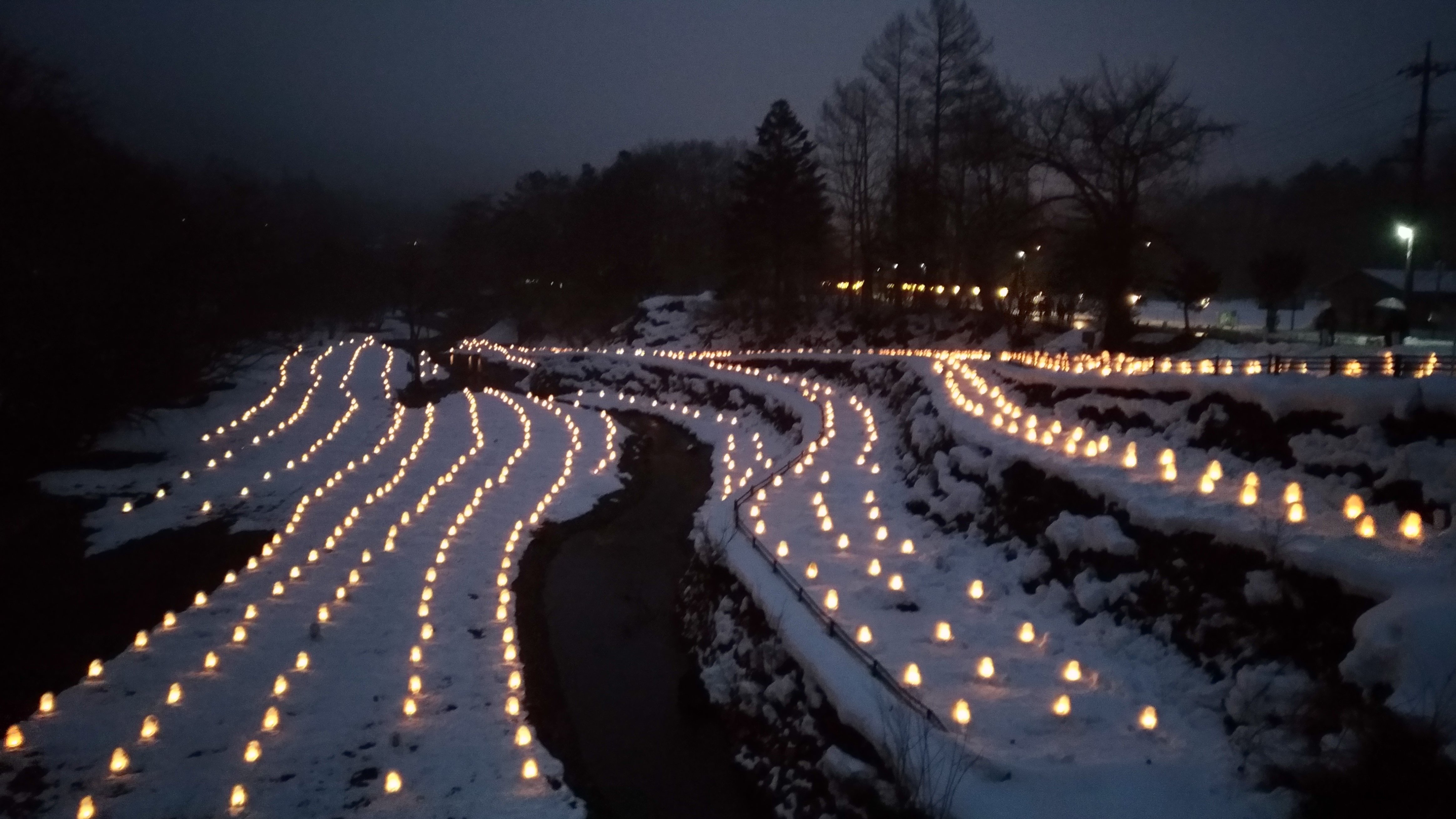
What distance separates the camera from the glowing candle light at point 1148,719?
745 centimetres

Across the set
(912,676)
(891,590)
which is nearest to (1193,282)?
(891,590)

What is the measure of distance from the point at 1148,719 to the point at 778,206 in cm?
3350

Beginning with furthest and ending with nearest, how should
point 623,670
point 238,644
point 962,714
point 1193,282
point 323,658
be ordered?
point 1193,282 → point 623,670 → point 238,644 → point 323,658 → point 962,714

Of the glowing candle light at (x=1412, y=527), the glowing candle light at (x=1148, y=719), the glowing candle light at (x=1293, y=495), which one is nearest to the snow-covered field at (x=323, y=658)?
the glowing candle light at (x=1148, y=719)

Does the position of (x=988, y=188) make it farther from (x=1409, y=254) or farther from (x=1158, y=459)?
(x=1158, y=459)

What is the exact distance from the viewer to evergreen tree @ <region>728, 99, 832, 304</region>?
39375mm

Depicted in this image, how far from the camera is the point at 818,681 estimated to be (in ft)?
29.9

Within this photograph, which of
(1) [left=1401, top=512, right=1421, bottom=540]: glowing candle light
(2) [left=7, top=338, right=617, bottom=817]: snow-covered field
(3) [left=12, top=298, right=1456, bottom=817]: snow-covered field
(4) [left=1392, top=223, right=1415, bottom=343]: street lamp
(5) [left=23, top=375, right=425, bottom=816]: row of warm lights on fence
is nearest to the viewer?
(3) [left=12, top=298, right=1456, bottom=817]: snow-covered field

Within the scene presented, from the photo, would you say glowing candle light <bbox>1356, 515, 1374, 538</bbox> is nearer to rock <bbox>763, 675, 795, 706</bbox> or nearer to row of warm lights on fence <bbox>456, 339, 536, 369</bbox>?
rock <bbox>763, 675, 795, 706</bbox>

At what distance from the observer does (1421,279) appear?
2905 cm

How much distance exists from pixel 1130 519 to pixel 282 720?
858cm

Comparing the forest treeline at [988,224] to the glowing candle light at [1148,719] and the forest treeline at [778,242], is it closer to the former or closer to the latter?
the forest treeline at [778,242]

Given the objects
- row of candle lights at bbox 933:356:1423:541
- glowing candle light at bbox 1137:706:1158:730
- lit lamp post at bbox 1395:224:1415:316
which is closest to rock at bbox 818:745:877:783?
glowing candle light at bbox 1137:706:1158:730

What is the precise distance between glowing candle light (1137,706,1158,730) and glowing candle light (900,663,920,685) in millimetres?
1806
